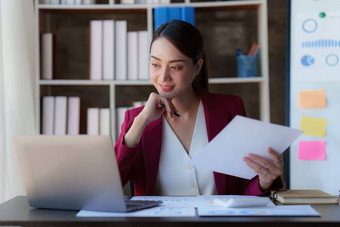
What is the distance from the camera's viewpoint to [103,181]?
111 centimetres

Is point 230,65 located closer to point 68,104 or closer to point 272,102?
point 272,102

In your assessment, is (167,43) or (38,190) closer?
(38,190)

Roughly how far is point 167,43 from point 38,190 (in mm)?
699

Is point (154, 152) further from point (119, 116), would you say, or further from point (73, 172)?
point (119, 116)

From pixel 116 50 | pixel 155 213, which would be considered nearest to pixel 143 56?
pixel 116 50

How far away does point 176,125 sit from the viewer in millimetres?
1784

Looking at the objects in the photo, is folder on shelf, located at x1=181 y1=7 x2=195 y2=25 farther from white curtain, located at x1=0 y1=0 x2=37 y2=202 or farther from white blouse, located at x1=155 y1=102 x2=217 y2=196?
white blouse, located at x1=155 y1=102 x2=217 y2=196

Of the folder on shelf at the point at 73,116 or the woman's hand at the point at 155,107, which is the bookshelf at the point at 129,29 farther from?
the woman's hand at the point at 155,107

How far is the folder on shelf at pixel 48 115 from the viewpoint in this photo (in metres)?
2.76

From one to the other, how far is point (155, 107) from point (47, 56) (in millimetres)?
1432

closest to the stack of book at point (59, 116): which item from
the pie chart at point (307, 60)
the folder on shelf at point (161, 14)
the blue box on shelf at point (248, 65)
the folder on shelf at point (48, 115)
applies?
the folder on shelf at point (48, 115)

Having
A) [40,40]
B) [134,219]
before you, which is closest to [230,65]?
[40,40]

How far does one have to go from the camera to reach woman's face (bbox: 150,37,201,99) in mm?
1583

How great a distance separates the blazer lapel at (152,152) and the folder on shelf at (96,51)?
1.13 meters
